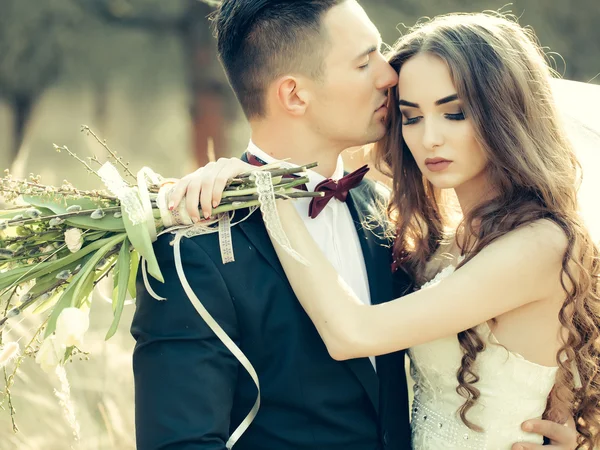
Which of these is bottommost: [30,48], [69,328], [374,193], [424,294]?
[424,294]

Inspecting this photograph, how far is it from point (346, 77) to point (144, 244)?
98 cm

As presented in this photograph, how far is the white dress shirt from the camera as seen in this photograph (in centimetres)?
251

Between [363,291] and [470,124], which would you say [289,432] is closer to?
[363,291]

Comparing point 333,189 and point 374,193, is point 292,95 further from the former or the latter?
point 374,193

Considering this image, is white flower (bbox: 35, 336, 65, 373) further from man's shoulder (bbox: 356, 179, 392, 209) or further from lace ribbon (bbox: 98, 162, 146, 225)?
man's shoulder (bbox: 356, 179, 392, 209)

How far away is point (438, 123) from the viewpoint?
2.37 m

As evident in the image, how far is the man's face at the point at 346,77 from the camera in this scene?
101 inches

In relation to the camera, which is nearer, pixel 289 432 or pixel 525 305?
pixel 289 432

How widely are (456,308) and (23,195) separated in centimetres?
130

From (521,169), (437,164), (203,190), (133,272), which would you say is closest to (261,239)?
(203,190)

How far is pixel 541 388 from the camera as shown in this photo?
2.41m

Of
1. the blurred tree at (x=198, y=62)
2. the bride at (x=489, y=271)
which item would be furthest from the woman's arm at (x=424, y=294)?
the blurred tree at (x=198, y=62)

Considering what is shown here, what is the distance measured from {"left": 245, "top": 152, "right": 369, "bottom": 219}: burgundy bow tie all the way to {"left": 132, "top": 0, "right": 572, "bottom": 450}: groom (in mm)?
54

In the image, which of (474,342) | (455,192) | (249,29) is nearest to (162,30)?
(249,29)
